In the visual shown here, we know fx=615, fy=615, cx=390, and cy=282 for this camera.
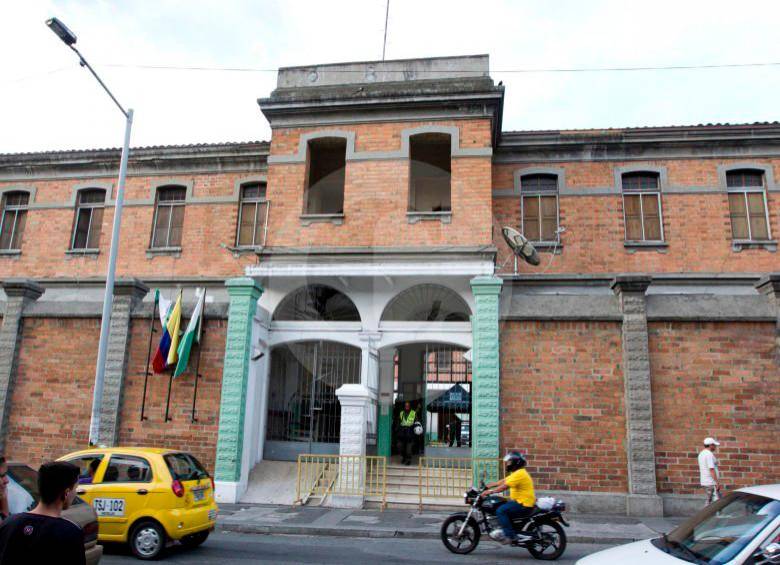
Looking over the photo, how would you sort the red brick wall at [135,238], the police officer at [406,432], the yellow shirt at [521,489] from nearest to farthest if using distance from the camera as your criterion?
1. the yellow shirt at [521,489]
2. the police officer at [406,432]
3. the red brick wall at [135,238]

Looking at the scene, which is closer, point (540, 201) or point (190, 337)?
point (190, 337)

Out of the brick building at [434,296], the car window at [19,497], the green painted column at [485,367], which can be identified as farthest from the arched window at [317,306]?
the car window at [19,497]

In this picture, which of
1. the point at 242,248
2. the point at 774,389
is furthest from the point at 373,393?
the point at 774,389

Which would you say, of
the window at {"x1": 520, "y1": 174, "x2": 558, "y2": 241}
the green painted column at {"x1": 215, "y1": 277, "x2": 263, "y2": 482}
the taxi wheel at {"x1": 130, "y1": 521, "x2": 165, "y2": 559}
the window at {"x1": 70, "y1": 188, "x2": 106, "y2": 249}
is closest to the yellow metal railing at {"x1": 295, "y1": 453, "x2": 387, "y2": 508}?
the green painted column at {"x1": 215, "y1": 277, "x2": 263, "y2": 482}

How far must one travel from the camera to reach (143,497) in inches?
331

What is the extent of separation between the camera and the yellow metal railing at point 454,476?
12664mm

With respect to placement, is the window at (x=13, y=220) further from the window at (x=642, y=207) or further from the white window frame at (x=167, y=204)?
the window at (x=642, y=207)

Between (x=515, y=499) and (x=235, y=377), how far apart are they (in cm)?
755

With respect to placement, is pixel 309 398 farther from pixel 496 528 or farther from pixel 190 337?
pixel 496 528

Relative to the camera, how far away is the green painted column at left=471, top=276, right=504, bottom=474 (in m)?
12.9

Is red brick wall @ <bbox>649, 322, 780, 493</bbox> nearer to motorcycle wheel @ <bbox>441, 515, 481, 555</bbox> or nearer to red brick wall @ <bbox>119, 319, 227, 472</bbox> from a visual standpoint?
motorcycle wheel @ <bbox>441, 515, 481, 555</bbox>

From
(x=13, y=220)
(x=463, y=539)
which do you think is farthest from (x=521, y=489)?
(x=13, y=220)

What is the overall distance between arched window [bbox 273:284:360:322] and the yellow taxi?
7347mm

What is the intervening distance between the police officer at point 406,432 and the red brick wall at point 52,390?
742 centimetres
